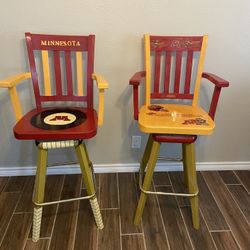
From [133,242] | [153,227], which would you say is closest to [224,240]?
[153,227]

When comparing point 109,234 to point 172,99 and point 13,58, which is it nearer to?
point 172,99

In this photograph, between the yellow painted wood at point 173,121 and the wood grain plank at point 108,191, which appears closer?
the yellow painted wood at point 173,121

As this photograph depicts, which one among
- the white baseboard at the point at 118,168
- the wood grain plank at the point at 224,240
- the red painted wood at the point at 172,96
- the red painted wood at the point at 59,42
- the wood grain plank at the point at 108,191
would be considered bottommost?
the wood grain plank at the point at 224,240

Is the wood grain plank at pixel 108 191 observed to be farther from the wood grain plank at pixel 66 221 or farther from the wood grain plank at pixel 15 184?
the wood grain plank at pixel 15 184

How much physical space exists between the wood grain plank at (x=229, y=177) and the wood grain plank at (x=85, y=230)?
100cm

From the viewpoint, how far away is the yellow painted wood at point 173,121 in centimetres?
117

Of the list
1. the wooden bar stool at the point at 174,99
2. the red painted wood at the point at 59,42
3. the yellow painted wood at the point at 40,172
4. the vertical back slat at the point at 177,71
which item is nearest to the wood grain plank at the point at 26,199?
the yellow painted wood at the point at 40,172

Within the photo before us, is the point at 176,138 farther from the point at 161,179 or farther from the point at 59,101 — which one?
the point at 59,101

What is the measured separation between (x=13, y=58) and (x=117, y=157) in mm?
948

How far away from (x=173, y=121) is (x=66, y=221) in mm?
840

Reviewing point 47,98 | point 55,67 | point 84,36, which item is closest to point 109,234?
point 47,98

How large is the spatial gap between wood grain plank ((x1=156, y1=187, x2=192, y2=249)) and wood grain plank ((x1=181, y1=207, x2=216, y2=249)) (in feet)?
0.09

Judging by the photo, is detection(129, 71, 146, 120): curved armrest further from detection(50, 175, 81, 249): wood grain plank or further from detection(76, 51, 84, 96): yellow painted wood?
detection(50, 175, 81, 249): wood grain plank

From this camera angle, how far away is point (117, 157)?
1774 millimetres
